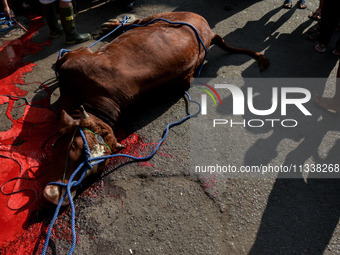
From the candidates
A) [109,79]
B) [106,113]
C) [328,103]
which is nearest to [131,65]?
[109,79]

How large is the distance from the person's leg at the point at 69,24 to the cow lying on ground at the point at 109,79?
4.81ft

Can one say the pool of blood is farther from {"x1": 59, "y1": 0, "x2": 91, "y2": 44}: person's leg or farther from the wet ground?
{"x1": 59, "y1": 0, "x2": 91, "y2": 44}: person's leg

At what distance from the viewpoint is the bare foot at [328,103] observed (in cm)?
383

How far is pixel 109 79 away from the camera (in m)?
3.24

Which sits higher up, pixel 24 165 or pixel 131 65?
pixel 131 65

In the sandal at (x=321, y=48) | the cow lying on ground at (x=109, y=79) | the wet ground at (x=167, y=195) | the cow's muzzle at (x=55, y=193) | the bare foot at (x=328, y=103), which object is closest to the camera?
the cow's muzzle at (x=55, y=193)

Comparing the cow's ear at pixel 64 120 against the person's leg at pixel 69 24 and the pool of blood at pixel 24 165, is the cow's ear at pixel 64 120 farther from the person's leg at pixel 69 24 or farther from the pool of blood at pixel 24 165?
the person's leg at pixel 69 24

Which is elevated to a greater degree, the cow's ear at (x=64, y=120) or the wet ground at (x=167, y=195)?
the cow's ear at (x=64, y=120)

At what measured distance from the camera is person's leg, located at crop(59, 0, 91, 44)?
4.70m

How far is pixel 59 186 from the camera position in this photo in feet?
8.71

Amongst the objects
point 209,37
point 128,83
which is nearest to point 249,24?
point 209,37

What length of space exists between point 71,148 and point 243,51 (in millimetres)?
3198

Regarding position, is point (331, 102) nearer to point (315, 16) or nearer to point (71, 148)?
point (315, 16)

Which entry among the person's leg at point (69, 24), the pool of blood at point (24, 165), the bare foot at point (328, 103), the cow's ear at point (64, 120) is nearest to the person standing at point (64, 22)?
the person's leg at point (69, 24)
